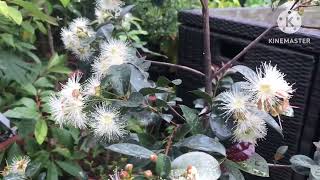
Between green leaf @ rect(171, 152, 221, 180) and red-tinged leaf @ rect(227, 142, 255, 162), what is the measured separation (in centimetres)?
11

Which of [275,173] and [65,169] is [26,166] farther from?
[275,173]

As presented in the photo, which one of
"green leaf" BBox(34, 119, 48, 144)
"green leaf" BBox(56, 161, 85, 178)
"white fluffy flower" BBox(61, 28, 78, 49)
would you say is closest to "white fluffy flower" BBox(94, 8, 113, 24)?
"white fluffy flower" BBox(61, 28, 78, 49)

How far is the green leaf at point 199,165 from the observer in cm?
65

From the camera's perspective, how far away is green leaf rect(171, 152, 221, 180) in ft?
2.12

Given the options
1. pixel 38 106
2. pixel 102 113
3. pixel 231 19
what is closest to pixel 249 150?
pixel 102 113

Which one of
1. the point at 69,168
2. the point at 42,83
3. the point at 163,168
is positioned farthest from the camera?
the point at 42,83

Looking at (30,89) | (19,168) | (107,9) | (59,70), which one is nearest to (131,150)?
(19,168)

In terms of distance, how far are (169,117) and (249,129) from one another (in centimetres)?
20

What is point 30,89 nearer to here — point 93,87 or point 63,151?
point 63,151

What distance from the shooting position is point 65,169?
120 centimetres

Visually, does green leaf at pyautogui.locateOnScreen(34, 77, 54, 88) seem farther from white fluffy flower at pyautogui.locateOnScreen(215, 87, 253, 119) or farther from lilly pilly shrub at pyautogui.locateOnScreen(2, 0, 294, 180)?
white fluffy flower at pyautogui.locateOnScreen(215, 87, 253, 119)

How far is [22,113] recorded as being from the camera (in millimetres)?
1134

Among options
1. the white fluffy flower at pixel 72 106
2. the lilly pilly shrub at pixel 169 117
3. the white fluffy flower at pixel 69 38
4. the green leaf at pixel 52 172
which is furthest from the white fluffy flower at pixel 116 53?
the green leaf at pixel 52 172

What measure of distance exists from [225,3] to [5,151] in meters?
1.41
